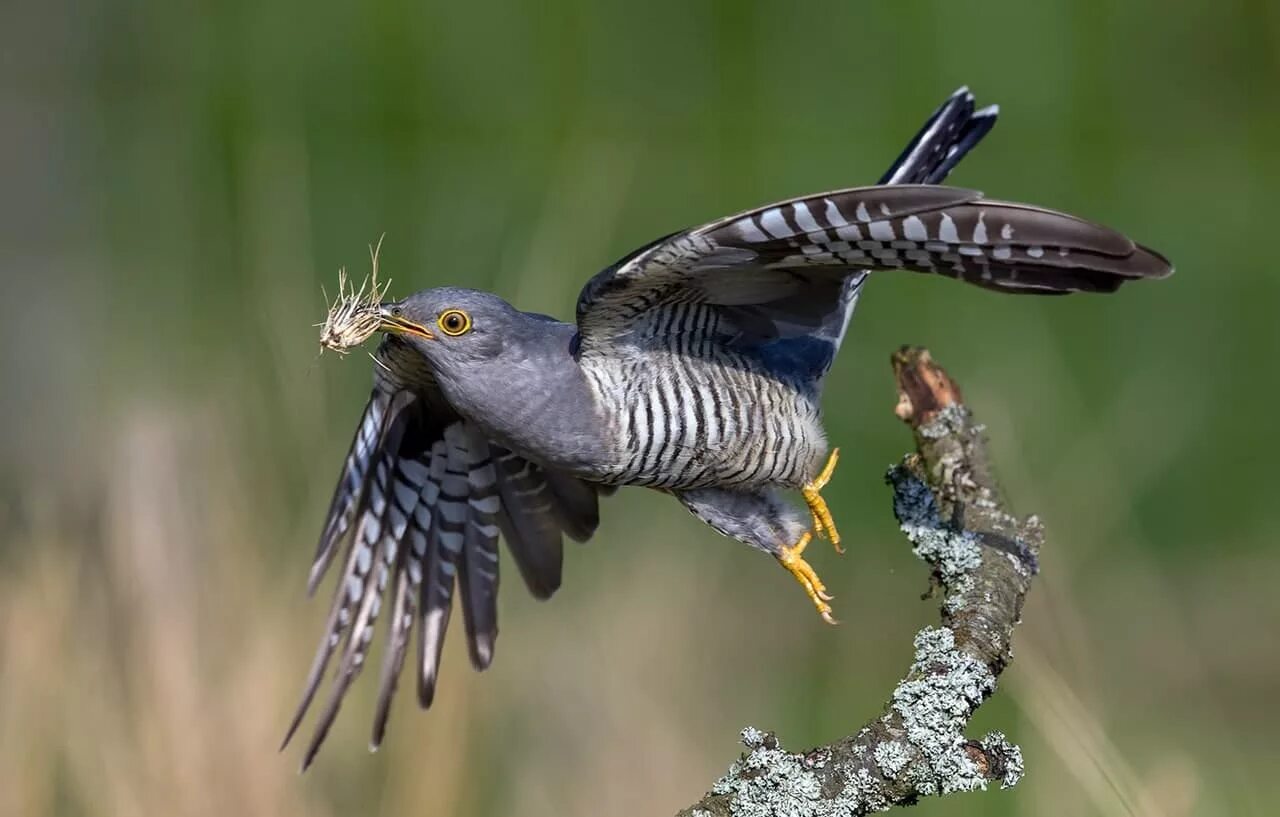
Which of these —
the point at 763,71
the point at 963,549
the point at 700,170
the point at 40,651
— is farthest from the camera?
the point at 763,71

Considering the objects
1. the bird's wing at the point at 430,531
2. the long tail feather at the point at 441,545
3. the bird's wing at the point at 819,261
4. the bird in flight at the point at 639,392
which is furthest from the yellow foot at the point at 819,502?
the long tail feather at the point at 441,545

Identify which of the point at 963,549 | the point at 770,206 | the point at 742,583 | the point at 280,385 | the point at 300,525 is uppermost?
the point at 770,206

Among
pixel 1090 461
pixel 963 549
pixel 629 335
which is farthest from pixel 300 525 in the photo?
pixel 1090 461

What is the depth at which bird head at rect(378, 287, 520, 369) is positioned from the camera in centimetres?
258

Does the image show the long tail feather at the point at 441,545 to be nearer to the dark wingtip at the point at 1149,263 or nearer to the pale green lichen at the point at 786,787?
the pale green lichen at the point at 786,787

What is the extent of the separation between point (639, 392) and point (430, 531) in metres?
0.83

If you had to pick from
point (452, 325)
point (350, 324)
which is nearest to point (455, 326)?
point (452, 325)

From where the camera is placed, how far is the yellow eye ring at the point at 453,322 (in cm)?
258

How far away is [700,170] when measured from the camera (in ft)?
24.4

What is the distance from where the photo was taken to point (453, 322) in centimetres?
258

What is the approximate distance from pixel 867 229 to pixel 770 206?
0.44ft

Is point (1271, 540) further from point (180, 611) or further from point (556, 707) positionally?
point (180, 611)

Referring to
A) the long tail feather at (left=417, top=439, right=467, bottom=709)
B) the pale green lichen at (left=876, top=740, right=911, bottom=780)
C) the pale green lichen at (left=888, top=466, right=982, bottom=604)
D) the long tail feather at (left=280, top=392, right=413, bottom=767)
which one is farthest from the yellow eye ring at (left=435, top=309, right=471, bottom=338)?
the pale green lichen at (left=876, top=740, right=911, bottom=780)

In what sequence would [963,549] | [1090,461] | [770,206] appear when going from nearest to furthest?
[770,206] < [963,549] < [1090,461]
